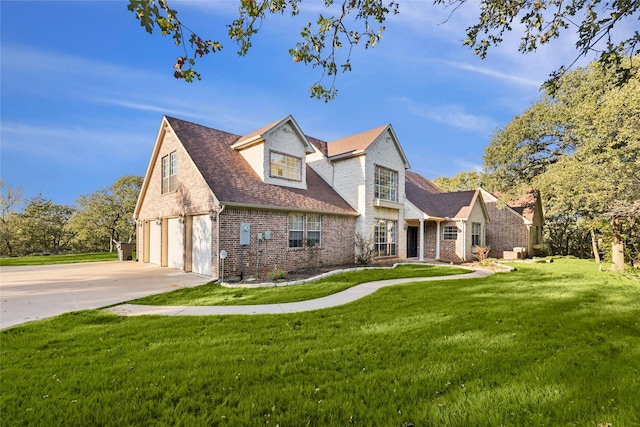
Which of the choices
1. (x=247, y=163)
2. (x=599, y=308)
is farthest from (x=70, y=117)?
(x=599, y=308)

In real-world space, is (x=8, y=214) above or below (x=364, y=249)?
above

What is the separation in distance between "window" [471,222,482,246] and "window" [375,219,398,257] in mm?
5885

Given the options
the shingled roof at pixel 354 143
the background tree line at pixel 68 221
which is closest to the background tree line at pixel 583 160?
the shingled roof at pixel 354 143

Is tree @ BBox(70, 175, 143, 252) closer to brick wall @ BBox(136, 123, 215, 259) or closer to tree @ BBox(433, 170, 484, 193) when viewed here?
brick wall @ BBox(136, 123, 215, 259)

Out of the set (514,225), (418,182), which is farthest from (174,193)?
(514,225)

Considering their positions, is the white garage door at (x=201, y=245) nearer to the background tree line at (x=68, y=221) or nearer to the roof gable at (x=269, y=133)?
the roof gable at (x=269, y=133)

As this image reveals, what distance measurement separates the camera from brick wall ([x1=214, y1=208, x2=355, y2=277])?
11094mm

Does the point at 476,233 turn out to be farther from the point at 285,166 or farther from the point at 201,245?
the point at 201,245

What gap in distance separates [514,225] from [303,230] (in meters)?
19.7

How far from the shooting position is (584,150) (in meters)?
16.9

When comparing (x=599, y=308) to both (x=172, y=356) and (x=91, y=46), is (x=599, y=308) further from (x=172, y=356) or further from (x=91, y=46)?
(x=91, y=46)

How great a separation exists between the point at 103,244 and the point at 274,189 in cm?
2633

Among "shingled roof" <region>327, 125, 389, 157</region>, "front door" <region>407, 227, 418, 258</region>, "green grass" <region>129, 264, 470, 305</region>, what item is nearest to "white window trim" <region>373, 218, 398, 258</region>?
"front door" <region>407, 227, 418, 258</region>

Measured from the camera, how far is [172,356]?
402 cm
